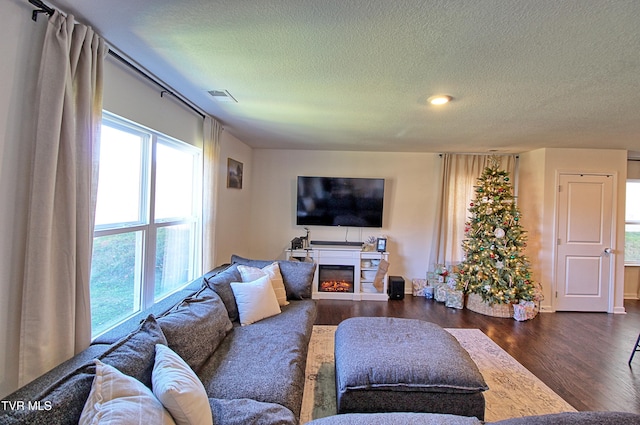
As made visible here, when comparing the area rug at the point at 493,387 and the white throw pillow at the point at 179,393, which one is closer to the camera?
the white throw pillow at the point at 179,393

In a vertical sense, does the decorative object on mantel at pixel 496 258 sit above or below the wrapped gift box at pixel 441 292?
above

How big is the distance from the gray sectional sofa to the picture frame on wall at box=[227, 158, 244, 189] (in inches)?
70.8

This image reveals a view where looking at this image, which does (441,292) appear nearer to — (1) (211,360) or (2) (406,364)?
(2) (406,364)

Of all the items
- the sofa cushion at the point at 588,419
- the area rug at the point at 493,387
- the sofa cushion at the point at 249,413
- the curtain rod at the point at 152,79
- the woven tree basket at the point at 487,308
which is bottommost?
the area rug at the point at 493,387

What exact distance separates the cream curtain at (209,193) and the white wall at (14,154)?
185 centimetres

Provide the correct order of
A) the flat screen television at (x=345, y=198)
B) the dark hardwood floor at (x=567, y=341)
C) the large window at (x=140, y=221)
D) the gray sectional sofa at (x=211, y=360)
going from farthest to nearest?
the flat screen television at (x=345, y=198), the dark hardwood floor at (x=567, y=341), the large window at (x=140, y=221), the gray sectional sofa at (x=211, y=360)

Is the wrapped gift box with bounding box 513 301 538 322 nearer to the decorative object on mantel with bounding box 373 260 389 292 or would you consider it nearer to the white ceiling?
the decorative object on mantel with bounding box 373 260 389 292

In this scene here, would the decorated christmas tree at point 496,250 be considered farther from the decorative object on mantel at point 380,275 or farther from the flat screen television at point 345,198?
the flat screen television at point 345,198

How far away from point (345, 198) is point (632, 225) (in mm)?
4892

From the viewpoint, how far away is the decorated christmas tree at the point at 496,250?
403 centimetres

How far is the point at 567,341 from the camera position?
128 inches

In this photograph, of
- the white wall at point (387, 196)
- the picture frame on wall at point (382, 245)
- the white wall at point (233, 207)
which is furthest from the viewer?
the white wall at point (387, 196)

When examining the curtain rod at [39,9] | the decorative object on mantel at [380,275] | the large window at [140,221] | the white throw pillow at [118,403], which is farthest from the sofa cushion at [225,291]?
the decorative object on mantel at [380,275]

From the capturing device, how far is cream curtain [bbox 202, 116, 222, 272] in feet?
10.6
